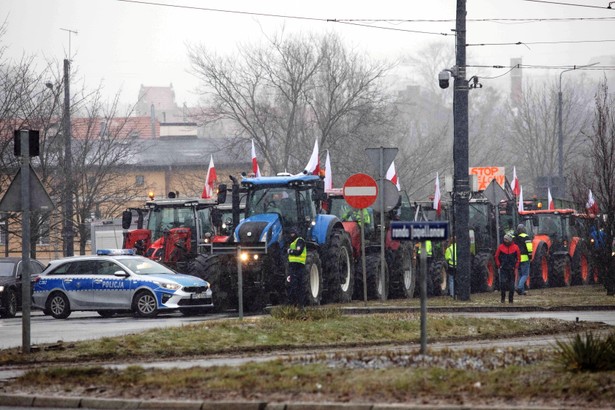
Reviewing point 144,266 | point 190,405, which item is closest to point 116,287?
point 144,266

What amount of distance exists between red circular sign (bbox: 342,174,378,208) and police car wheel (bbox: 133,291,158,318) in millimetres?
4785

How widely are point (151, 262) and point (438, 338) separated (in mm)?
11203

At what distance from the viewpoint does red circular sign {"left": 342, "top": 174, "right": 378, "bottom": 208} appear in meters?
27.4

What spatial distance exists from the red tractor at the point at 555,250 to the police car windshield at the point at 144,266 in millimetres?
14843

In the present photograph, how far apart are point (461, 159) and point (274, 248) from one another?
4378mm

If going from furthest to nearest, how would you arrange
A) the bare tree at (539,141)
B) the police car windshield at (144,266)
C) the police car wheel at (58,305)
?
1. the bare tree at (539,141)
2. the police car wheel at (58,305)
3. the police car windshield at (144,266)

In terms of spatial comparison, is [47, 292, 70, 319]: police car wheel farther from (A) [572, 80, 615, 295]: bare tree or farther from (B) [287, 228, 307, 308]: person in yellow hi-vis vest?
(A) [572, 80, 615, 295]: bare tree

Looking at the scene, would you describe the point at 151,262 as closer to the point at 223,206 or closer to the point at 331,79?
the point at 223,206

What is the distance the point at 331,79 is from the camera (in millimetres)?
64188

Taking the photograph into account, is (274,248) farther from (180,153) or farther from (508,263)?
Answer: (180,153)

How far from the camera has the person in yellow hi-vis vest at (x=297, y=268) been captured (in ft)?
92.1

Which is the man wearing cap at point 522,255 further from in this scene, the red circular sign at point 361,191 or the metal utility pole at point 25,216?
the metal utility pole at point 25,216

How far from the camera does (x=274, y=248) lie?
29812mm

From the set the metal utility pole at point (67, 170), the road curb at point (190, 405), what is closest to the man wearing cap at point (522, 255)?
the metal utility pole at point (67, 170)
